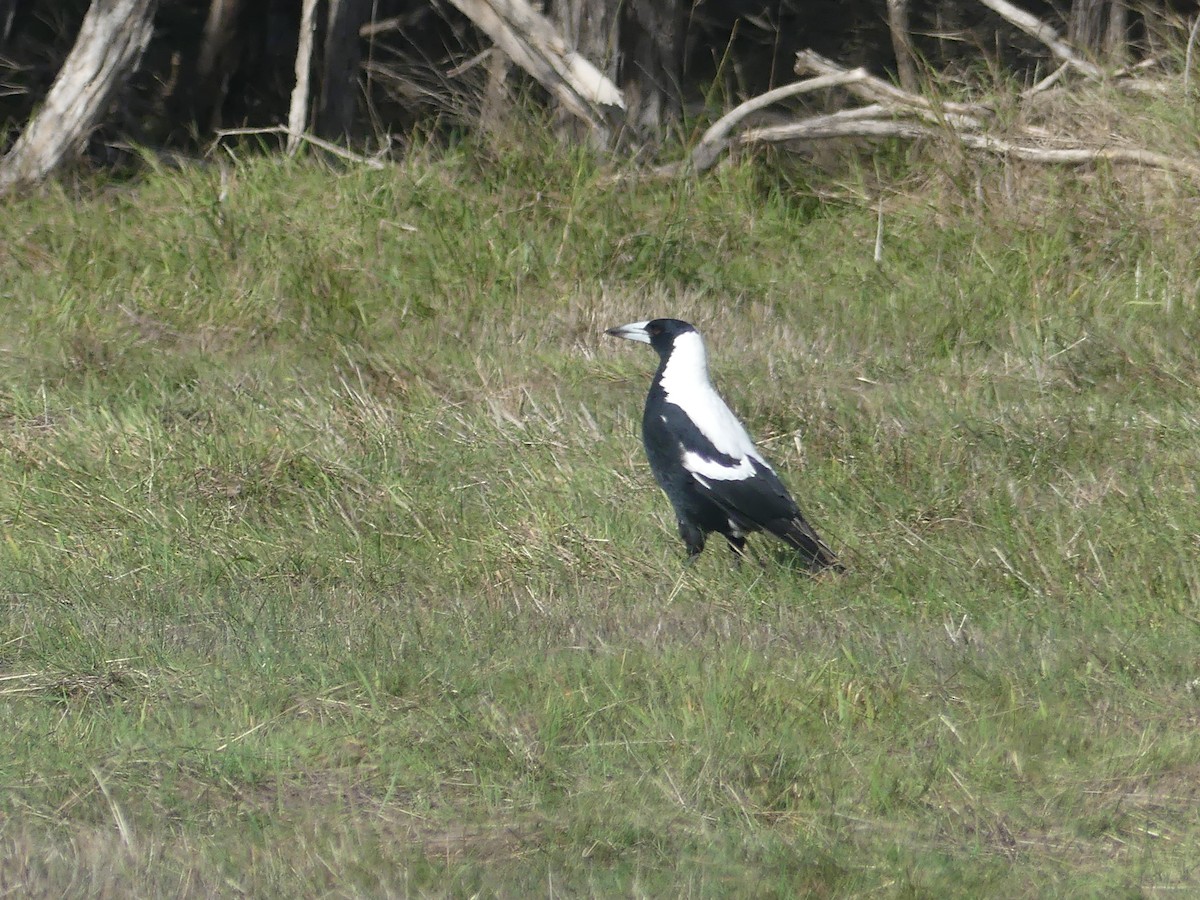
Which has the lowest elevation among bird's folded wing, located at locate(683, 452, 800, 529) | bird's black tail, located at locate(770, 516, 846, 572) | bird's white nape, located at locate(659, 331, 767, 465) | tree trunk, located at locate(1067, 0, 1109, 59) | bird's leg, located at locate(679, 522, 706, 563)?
bird's leg, located at locate(679, 522, 706, 563)

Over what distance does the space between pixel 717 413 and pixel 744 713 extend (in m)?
1.66

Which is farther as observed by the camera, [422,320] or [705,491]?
[422,320]

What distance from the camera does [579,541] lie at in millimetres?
4695

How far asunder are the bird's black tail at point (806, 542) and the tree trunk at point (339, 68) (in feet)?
19.3

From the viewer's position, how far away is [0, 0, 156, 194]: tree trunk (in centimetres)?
875

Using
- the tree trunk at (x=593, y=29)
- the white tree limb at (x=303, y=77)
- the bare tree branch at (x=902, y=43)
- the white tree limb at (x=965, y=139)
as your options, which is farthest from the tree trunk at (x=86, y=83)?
the bare tree branch at (x=902, y=43)

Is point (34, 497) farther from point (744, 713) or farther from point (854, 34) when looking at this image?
point (854, 34)

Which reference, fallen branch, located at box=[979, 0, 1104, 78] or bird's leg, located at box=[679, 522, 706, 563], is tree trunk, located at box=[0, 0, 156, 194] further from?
bird's leg, located at box=[679, 522, 706, 563]

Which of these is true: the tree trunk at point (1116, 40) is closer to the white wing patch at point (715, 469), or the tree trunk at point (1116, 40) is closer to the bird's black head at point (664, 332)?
the bird's black head at point (664, 332)

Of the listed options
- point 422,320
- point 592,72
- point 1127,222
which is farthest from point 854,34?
point 422,320

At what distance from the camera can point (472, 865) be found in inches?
112

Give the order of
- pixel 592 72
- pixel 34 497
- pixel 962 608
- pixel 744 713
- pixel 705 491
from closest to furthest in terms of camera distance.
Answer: pixel 744 713, pixel 962 608, pixel 705 491, pixel 34 497, pixel 592 72

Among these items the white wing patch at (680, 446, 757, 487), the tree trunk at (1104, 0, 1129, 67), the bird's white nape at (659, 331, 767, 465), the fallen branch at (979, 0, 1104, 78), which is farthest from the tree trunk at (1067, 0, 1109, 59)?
the white wing patch at (680, 446, 757, 487)

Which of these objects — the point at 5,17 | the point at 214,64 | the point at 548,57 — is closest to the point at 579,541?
the point at 548,57
